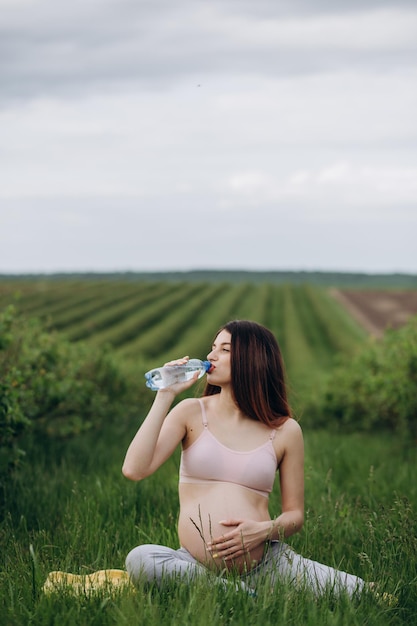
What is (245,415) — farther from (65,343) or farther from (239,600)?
(65,343)

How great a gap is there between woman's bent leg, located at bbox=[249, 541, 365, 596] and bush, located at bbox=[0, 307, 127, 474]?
3255mm

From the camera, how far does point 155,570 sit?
3926 mm

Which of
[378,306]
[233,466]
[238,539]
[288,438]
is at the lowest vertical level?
[378,306]

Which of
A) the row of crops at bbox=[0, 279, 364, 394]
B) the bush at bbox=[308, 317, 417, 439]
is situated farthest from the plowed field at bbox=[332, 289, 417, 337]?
the bush at bbox=[308, 317, 417, 439]

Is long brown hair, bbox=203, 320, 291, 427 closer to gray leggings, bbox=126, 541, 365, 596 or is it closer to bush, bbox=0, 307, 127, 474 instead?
gray leggings, bbox=126, 541, 365, 596

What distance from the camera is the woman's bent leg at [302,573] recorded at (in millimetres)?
3834

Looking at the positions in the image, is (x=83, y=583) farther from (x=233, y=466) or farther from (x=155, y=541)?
(x=155, y=541)

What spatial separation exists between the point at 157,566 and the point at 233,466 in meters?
0.59

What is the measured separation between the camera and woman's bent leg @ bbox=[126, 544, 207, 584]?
392 centimetres

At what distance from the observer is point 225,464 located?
4133mm

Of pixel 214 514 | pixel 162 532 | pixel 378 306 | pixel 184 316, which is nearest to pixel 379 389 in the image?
pixel 162 532

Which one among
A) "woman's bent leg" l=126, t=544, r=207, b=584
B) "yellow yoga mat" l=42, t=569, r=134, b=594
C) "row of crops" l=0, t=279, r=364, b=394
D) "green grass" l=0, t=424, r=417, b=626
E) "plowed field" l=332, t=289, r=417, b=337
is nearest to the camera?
"green grass" l=0, t=424, r=417, b=626

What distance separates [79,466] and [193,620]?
528 centimetres

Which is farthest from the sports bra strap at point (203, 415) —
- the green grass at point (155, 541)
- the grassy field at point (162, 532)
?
the green grass at point (155, 541)
